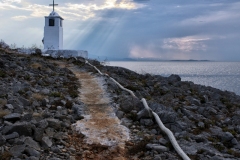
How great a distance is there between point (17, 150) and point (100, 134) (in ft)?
8.50

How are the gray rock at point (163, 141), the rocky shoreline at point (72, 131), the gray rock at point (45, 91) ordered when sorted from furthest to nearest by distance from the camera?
1. the gray rock at point (45, 91)
2. the gray rock at point (163, 141)
3. the rocky shoreline at point (72, 131)

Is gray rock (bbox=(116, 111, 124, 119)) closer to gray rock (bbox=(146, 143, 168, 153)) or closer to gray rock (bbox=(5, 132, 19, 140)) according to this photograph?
gray rock (bbox=(146, 143, 168, 153))

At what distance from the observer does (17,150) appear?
6570mm

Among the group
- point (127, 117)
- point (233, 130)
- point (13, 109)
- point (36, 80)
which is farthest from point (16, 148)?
point (36, 80)

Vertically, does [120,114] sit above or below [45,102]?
below

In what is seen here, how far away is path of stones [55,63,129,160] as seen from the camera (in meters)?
7.34

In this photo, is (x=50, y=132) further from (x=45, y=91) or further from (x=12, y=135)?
(x=45, y=91)

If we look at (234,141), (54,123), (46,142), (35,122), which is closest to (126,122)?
(54,123)

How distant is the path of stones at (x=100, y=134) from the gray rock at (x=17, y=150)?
4.35ft

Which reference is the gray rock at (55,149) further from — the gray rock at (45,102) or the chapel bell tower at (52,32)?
the chapel bell tower at (52,32)

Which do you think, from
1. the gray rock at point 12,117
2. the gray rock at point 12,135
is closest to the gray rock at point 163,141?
the gray rock at point 12,135

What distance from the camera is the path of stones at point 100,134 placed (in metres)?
7.34

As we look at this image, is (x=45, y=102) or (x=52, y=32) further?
(x=52, y=32)

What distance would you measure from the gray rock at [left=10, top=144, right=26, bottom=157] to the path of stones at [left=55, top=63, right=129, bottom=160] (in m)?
1.32
